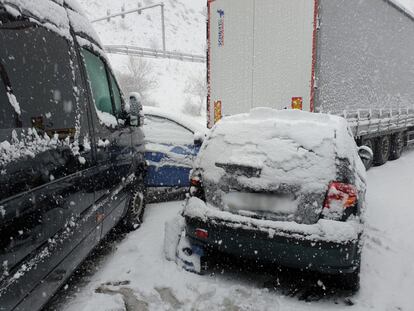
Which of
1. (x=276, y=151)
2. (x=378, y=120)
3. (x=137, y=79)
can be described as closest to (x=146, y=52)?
(x=137, y=79)

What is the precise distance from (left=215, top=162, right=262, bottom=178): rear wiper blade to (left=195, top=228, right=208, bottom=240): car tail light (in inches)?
22.8

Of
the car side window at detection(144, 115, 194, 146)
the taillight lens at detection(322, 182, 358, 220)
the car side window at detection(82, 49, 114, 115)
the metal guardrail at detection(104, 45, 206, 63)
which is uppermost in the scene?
the metal guardrail at detection(104, 45, 206, 63)

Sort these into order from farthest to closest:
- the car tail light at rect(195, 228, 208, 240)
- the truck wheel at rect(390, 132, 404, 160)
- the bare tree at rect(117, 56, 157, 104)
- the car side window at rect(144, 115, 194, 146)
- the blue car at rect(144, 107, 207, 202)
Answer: the bare tree at rect(117, 56, 157, 104) → the truck wheel at rect(390, 132, 404, 160) → the car side window at rect(144, 115, 194, 146) → the blue car at rect(144, 107, 207, 202) → the car tail light at rect(195, 228, 208, 240)

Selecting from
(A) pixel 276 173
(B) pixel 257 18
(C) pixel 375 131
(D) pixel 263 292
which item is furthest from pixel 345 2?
(D) pixel 263 292

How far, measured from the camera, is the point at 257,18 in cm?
765

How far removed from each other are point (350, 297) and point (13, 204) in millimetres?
2852

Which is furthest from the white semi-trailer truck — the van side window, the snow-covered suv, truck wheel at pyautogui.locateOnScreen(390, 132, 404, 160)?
the van side window

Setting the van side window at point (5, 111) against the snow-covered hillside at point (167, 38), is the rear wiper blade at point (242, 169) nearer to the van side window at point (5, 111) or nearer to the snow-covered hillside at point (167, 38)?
the van side window at point (5, 111)

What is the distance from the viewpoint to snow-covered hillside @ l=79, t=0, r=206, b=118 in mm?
33750

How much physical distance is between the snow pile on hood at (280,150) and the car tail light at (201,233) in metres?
0.45

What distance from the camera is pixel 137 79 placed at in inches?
1213

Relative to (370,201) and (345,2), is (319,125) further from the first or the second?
(345,2)

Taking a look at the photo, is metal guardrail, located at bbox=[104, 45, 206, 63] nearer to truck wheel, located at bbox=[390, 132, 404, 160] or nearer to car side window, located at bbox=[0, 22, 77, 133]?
truck wheel, located at bbox=[390, 132, 404, 160]

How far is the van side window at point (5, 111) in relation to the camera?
1873mm
